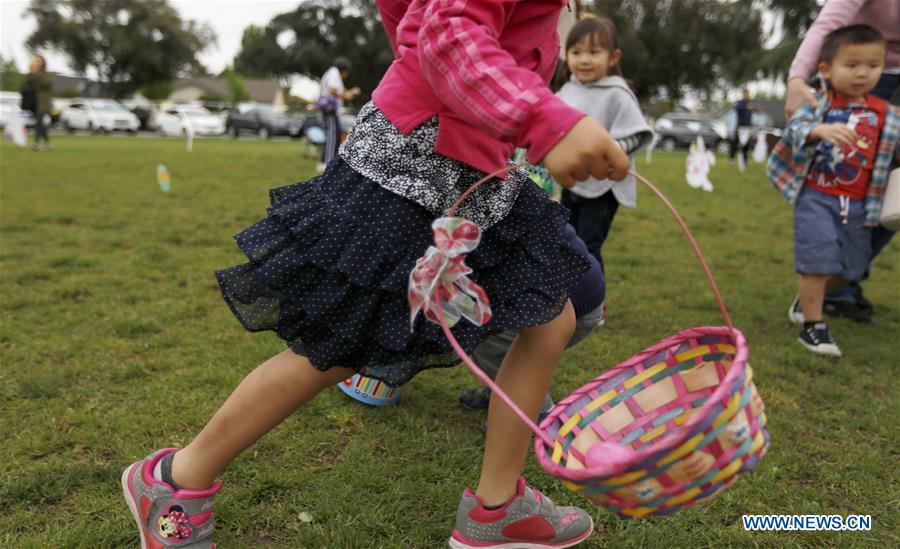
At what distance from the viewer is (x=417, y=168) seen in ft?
4.51

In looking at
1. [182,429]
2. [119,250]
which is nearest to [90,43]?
[119,250]

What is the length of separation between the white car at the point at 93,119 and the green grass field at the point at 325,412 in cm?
2185

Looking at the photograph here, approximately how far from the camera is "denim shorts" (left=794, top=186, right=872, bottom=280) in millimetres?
2994

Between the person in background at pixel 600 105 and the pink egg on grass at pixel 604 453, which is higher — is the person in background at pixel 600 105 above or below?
above

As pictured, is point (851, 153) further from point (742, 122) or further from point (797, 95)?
point (742, 122)

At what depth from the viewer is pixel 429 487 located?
1.88m

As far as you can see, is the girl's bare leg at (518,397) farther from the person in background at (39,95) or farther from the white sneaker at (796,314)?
the person in background at (39,95)

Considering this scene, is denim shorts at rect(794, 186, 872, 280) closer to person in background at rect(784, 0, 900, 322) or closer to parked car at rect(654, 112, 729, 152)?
person in background at rect(784, 0, 900, 322)

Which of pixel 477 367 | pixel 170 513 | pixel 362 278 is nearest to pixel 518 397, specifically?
pixel 477 367

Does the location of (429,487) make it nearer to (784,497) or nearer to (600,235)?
(784,497)

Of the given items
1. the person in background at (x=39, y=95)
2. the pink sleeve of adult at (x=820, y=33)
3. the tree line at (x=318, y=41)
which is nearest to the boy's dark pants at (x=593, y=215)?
the pink sleeve of adult at (x=820, y=33)

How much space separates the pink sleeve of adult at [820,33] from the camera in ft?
10.1

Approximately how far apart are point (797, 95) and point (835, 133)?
1.08 ft

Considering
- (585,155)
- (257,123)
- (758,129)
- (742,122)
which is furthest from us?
(257,123)
